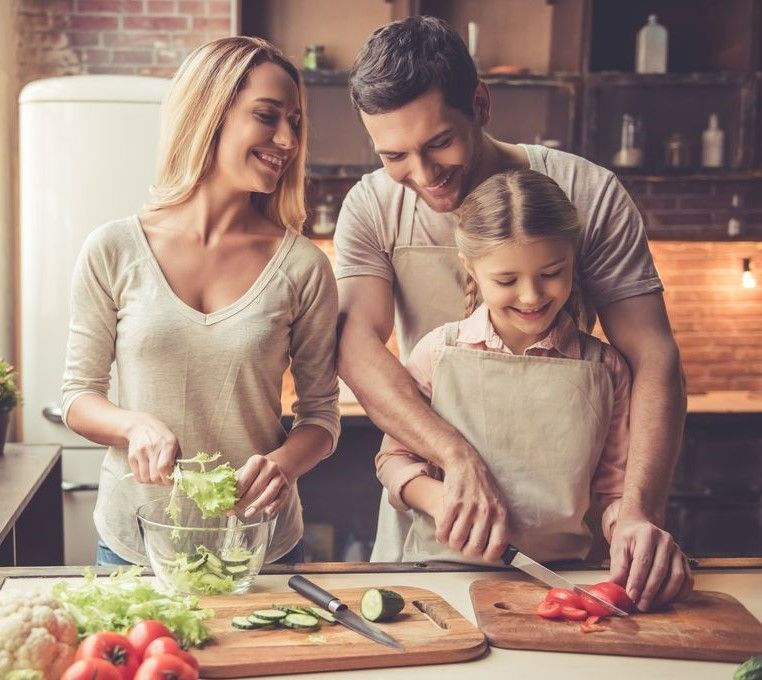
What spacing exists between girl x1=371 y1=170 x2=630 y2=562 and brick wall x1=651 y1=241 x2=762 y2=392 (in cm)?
322

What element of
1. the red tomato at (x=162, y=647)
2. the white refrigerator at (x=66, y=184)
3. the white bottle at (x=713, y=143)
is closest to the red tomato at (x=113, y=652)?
the red tomato at (x=162, y=647)

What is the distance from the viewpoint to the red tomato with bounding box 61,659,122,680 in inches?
41.8

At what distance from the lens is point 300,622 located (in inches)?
53.4

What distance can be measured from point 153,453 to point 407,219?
757mm

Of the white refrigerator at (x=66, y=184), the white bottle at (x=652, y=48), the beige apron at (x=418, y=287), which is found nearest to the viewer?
the beige apron at (x=418, y=287)

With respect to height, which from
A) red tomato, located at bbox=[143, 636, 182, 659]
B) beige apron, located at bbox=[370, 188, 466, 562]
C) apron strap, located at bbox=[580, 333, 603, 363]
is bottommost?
red tomato, located at bbox=[143, 636, 182, 659]

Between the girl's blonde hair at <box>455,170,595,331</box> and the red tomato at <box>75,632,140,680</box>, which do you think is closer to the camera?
the red tomato at <box>75,632,140,680</box>

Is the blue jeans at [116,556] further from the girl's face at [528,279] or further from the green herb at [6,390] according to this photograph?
the green herb at [6,390]

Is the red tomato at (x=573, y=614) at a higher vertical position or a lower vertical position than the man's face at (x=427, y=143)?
lower

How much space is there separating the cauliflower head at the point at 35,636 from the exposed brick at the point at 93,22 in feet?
12.1

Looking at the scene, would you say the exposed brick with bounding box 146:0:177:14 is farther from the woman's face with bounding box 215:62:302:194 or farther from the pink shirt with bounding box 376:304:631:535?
the pink shirt with bounding box 376:304:631:535

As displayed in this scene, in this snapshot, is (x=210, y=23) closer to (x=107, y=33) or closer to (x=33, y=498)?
(x=107, y=33)

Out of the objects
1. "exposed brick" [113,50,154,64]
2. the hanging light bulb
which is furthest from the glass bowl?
the hanging light bulb

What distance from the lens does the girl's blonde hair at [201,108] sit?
1863 mm
